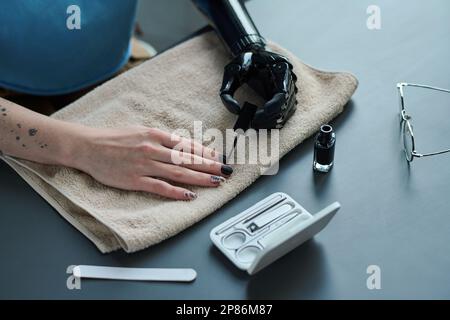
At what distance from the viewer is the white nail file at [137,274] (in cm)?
71

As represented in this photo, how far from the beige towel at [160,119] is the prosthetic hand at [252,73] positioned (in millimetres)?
27

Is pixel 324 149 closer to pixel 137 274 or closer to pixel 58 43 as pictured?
pixel 137 274

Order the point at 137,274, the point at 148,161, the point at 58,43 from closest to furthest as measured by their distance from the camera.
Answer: the point at 137,274 < the point at 148,161 < the point at 58,43

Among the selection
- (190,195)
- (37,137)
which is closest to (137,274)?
(190,195)

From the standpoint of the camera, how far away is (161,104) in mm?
921

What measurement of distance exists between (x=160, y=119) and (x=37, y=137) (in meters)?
0.19

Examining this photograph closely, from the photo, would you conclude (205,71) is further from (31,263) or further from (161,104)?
(31,263)

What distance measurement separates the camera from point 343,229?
0.76 m

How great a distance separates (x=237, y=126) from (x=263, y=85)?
0.28 ft

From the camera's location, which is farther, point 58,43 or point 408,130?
point 58,43

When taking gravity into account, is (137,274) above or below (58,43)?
below
